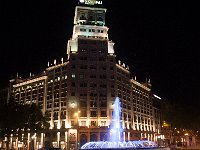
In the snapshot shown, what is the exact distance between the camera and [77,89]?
3339 inches

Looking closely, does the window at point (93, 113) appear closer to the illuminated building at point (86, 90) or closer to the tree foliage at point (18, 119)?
the illuminated building at point (86, 90)

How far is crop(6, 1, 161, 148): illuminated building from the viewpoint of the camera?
268 feet

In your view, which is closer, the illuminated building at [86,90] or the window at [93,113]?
the illuminated building at [86,90]

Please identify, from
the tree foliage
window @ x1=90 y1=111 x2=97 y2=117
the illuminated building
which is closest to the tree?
the tree foliage

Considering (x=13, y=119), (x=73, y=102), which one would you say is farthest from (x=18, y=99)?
(x=13, y=119)

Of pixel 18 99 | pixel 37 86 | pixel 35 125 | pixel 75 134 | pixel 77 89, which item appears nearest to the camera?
pixel 35 125

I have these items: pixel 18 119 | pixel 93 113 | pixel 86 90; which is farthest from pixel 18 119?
pixel 86 90

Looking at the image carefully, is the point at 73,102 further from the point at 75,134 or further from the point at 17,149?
the point at 17,149

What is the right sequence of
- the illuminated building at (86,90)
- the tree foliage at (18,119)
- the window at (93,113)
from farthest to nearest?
the window at (93,113)
the illuminated building at (86,90)
the tree foliage at (18,119)

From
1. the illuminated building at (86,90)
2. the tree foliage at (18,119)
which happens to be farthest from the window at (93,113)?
the tree foliage at (18,119)

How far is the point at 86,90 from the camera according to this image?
85188 millimetres

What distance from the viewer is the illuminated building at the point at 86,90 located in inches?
3216

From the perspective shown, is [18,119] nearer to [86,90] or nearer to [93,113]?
[93,113]

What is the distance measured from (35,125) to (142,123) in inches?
1973
